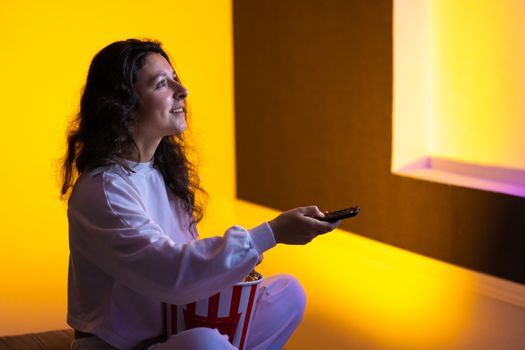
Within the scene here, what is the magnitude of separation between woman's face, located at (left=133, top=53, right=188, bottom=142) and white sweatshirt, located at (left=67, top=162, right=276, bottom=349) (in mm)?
105

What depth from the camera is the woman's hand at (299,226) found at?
2.12 metres

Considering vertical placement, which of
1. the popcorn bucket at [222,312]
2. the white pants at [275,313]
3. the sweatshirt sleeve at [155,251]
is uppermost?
the sweatshirt sleeve at [155,251]

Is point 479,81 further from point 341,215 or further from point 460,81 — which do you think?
point 341,215

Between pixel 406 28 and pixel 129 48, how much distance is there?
167 centimetres

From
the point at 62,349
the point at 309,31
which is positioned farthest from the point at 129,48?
the point at 309,31

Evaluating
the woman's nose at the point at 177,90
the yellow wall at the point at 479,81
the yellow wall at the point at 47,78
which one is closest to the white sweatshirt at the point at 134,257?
the woman's nose at the point at 177,90

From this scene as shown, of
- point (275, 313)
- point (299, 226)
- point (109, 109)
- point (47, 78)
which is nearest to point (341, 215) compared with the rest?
point (299, 226)

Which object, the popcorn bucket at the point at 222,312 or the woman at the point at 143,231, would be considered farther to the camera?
the popcorn bucket at the point at 222,312

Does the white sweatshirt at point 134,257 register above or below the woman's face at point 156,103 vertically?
below

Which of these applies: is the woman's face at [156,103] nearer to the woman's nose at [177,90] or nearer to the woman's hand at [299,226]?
the woman's nose at [177,90]

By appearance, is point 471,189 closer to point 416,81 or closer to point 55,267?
point 416,81

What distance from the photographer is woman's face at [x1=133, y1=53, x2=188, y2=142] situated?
2.40m

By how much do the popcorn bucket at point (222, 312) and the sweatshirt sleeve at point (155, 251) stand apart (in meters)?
0.11

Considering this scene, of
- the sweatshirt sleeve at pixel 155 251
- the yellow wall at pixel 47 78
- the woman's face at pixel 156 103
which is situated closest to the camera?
the sweatshirt sleeve at pixel 155 251
